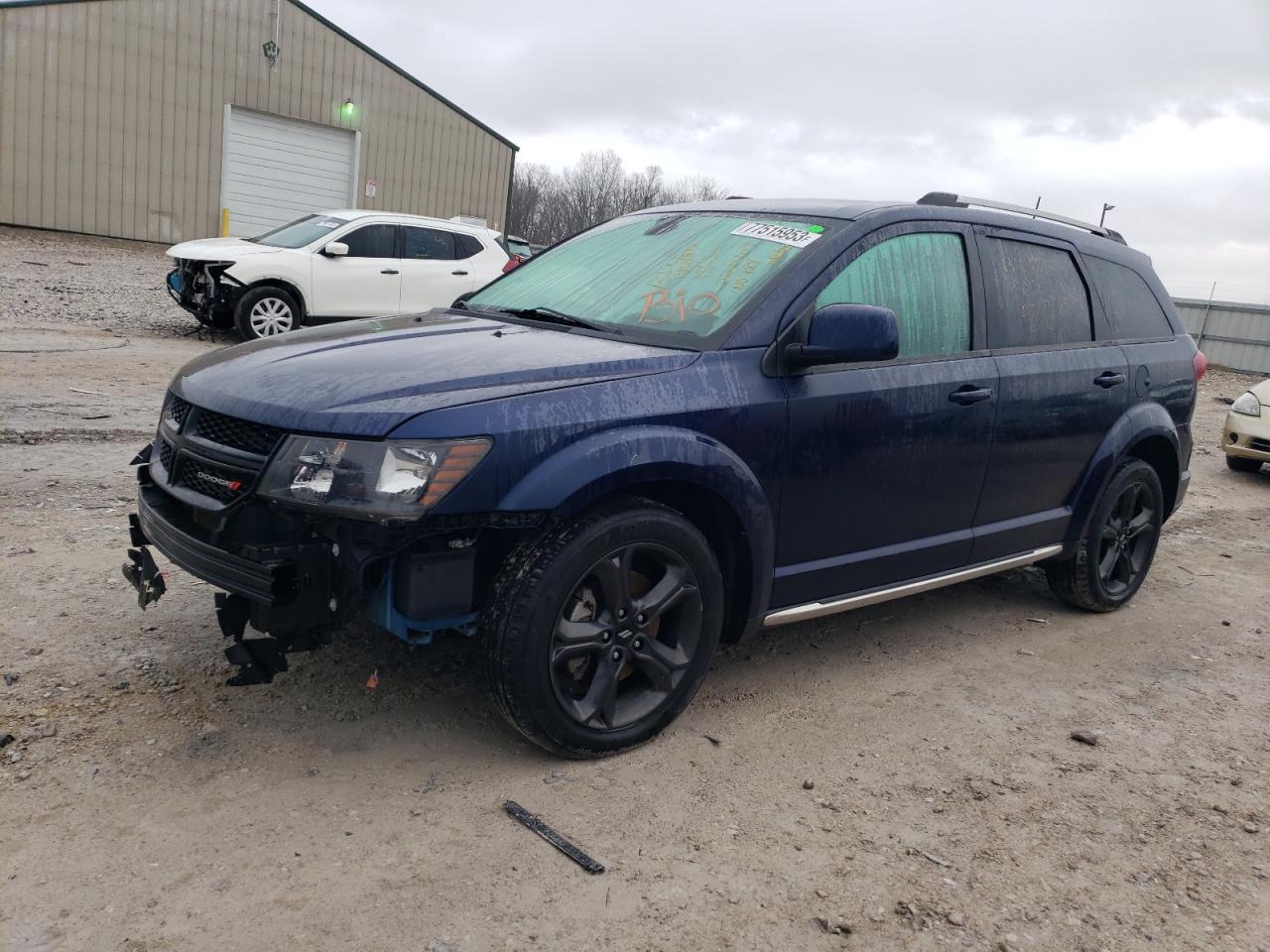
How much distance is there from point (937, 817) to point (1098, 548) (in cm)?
236

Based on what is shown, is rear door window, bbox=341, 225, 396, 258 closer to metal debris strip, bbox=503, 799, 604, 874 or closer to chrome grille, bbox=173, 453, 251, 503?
chrome grille, bbox=173, 453, 251, 503

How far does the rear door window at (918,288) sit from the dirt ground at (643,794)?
4.43ft

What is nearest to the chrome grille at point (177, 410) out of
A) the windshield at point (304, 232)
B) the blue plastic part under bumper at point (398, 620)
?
the blue plastic part under bumper at point (398, 620)

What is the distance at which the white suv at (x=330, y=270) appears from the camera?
1118 centimetres

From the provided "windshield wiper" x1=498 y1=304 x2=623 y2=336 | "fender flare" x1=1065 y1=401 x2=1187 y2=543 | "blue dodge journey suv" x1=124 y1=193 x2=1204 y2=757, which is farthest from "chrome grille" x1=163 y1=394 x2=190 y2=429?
"fender flare" x1=1065 y1=401 x2=1187 y2=543

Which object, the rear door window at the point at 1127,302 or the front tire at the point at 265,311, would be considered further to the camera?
the front tire at the point at 265,311

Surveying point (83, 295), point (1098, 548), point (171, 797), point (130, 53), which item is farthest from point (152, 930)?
point (130, 53)

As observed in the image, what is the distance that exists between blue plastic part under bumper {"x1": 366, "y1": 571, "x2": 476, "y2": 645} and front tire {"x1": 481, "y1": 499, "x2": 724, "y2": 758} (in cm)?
11

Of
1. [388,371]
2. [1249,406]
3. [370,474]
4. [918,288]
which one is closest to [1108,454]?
[918,288]

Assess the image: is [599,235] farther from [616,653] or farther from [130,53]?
[130,53]

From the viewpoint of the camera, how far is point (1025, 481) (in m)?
4.32

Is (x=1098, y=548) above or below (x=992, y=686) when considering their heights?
above

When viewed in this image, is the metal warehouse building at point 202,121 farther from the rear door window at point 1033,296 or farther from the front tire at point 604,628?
the front tire at point 604,628

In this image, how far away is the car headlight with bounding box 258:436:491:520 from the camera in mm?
2672
